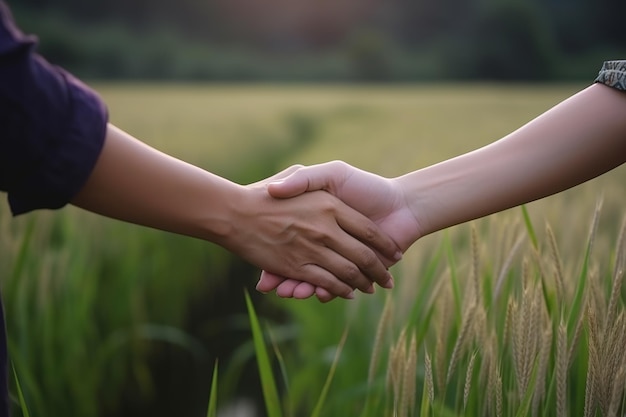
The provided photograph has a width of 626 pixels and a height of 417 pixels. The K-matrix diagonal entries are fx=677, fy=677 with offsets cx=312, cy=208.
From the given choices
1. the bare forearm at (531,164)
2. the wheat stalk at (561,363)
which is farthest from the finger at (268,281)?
the wheat stalk at (561,363)

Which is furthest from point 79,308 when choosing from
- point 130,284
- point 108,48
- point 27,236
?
point 108,48

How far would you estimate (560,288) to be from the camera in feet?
2.77

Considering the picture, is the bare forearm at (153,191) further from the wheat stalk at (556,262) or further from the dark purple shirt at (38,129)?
the wheat stalk at (556,262)

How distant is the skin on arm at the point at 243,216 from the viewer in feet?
2.59

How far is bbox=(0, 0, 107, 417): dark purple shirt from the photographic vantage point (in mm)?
599

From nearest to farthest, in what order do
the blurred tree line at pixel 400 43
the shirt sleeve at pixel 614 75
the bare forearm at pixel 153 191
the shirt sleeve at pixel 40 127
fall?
the shirt sleeve at pixel 40 127 < the bare forearm at pixel 153 191 < the shirt sleeve at pixel 614 75 < the blurred tree line at pixel 400 43

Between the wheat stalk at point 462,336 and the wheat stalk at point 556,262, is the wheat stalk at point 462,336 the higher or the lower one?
the lower one

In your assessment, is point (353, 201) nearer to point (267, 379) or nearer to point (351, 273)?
point (351, 273)

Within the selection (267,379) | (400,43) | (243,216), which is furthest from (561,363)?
(400,43)

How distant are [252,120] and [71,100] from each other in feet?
22.4

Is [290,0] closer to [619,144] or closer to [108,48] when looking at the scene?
[108,48]

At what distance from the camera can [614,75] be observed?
36.8 inches

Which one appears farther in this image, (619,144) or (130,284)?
(130,284)

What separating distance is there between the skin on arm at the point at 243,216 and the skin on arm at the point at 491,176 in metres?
0.03
